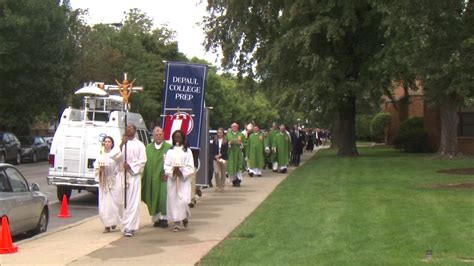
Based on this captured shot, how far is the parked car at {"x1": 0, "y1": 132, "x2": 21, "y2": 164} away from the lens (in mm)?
30797

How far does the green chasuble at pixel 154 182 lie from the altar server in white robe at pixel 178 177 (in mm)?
197

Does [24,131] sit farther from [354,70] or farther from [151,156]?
[151,156]

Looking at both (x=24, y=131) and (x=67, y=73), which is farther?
(x=24, y=131)

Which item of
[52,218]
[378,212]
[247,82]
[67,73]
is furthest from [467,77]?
[67,73]

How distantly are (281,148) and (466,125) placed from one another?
55.6ft

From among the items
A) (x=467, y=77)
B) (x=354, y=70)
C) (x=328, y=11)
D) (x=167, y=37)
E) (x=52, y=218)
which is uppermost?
(x=167, y=37)

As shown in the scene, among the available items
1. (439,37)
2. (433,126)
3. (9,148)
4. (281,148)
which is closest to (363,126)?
(433,126)

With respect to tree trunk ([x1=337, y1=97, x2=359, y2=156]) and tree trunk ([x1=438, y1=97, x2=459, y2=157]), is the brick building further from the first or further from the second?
tree trunk ([x1=337, y1=97, x2=359, y2=156])

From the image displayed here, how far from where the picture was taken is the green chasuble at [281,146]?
79.9 ft

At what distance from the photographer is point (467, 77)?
1722cm

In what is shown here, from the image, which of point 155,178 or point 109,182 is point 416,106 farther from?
point 109,182

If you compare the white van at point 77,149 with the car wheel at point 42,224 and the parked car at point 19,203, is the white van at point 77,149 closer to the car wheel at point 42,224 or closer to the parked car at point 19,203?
the car wheel at point 42,224

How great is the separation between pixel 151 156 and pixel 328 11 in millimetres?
20252

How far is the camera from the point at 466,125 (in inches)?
1441
